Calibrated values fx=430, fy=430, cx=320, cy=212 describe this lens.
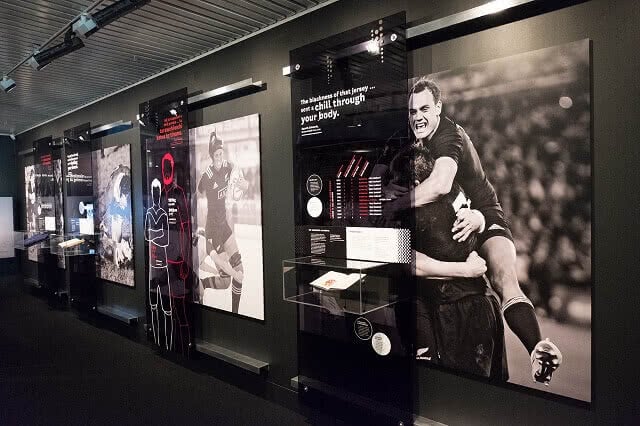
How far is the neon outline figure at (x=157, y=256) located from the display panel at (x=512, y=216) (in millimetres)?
3054

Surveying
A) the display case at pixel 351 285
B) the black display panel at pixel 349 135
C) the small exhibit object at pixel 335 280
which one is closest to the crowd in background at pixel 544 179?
the black display panel at pixel 349 135

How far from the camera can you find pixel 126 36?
4055 millimetres

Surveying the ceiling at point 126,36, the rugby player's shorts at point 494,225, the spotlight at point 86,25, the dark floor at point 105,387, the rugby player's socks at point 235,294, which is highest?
the ceiling at point 126,36

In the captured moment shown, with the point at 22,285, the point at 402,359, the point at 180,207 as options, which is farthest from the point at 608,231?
the point at 22,285

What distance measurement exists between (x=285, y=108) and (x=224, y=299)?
1967 millimetres

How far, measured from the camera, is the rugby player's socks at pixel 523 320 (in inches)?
92.5

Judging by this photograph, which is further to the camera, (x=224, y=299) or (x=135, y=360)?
(x=135, y=360)

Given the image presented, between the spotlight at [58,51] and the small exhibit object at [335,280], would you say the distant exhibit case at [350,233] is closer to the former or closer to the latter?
the small exhibit object at [335,280]

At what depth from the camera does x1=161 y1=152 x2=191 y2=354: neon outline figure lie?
4.55 meters

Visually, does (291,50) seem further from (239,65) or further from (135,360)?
(135,360)

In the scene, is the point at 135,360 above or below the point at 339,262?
below

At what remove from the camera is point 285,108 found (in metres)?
3.65

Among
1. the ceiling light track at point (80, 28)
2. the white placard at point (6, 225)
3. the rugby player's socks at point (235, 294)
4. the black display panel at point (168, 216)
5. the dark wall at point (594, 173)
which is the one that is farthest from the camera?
the white placard at point (6, 225)

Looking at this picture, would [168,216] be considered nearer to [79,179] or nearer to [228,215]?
[228,215]
